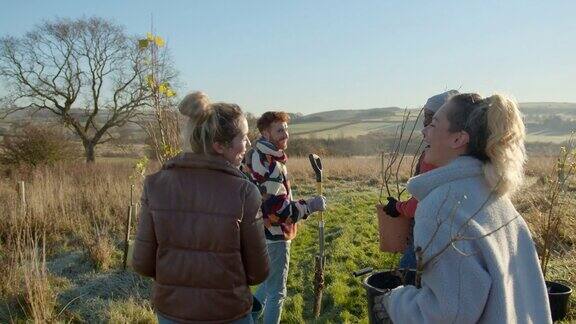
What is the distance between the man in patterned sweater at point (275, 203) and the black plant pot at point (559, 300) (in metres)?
1.74

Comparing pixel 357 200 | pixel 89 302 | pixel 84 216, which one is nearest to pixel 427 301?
pixel 89 302

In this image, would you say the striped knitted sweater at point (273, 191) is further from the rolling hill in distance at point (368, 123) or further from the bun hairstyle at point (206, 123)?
the rolling hill in distance at point (368, 123)

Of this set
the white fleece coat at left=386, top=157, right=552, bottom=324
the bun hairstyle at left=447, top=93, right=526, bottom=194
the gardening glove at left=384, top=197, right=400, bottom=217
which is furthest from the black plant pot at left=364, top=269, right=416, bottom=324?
the bun hairstyle at left=447, top=93, right=526, bottom=194

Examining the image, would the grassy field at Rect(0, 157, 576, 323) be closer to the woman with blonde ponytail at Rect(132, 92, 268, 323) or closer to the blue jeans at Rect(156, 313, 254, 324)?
the blue jeans at Rect(156, 313, 254, 324)

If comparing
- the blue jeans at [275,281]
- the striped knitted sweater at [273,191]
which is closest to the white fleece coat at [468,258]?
the striped knitted sweater at [273,191]

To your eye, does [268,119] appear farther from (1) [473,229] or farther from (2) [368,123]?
(2) [368,123]

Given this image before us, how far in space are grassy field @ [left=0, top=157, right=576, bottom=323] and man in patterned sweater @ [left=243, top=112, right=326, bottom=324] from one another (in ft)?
2.89

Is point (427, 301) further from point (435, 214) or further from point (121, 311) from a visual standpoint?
point (121, 311)

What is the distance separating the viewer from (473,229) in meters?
1.59

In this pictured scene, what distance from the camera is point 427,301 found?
5.12 ft

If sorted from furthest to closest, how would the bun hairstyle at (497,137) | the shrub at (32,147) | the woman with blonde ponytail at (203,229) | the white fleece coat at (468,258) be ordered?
the shrub at (32,147)
the woman with blonde ponytail at (203,229)
the bun hairstyle at (497,137)
the white fleece coat at (468,258)

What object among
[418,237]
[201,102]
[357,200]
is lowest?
[357,200]

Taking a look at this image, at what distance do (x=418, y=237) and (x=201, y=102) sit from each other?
105cm

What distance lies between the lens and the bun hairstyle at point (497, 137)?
5.56 feet
